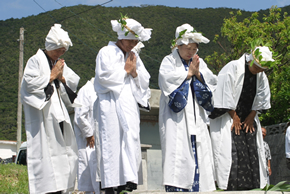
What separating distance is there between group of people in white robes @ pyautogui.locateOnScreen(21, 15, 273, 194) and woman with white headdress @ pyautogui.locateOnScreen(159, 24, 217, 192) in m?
0.01

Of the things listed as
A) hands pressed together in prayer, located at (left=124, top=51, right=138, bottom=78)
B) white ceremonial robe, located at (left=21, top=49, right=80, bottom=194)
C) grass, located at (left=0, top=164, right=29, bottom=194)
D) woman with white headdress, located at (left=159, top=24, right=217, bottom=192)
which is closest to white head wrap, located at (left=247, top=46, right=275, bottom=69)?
woman with white headdress, located at (left=159, top=24, right=217, bottom=192)

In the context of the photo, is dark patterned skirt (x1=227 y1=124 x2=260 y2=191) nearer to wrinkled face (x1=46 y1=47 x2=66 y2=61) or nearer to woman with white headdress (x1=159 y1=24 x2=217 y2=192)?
woman with white headdress (x1=159 y1=24 x2=217 y2=192)

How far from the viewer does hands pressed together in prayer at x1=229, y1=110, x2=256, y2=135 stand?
5797 mm

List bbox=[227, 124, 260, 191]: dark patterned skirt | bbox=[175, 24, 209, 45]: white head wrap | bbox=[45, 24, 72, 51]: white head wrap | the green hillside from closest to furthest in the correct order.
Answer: bbox=[45, 24, 72, 51]: white head wrap
bbox=[175, 24, 209, 45]: white head wrap
bbox=[227, 124, 260, 191]: dark patterned skirt
the green hillside

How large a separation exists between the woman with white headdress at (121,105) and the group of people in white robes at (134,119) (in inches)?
0.5

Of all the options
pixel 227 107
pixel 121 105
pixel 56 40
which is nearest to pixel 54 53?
pixel 56 40

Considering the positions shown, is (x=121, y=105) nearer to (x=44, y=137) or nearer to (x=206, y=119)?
(x=44, y=137)

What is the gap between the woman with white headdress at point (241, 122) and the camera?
5598mm

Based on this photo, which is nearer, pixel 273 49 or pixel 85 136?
pixel 85 136

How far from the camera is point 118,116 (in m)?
4.71

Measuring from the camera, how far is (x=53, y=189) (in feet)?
15.6

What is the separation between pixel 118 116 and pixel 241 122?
218 cm

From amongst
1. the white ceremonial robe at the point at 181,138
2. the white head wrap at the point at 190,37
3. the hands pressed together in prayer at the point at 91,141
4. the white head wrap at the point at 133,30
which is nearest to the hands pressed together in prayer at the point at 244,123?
the white ceremonial robe at the point at 181,138

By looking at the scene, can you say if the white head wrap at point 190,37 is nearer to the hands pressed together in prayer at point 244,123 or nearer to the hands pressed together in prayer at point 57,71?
the hands pressed together in prayer at point 244,123
